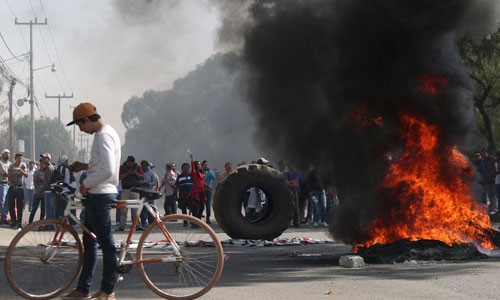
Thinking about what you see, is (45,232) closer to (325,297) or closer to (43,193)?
(325,297)

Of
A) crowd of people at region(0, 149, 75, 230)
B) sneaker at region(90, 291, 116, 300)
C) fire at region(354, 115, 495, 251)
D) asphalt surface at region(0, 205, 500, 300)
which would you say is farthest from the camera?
crowd of people at region(0, 149, 75, 230)

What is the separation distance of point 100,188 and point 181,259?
95cm

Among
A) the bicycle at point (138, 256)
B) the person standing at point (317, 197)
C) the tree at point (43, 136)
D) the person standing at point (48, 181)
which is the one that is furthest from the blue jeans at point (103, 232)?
the tree at point (43, 136)

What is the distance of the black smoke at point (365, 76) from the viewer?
13.7m

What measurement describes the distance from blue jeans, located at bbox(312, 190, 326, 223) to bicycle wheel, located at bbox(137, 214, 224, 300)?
45.1 ft

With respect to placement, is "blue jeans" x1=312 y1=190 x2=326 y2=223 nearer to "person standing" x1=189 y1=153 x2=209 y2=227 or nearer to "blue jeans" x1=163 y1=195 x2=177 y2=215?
"person standing" x1=189 y1=153 x2=209 y2=227

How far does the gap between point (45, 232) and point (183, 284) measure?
4.26ft

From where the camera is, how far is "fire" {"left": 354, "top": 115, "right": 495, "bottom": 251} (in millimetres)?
12742

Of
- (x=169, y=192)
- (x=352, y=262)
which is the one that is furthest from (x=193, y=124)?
(x=352, y=262)

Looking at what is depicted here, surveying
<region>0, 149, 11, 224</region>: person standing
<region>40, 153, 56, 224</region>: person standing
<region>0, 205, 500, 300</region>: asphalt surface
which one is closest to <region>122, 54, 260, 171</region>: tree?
<region>0, 149, 11, 224</region>: person standing

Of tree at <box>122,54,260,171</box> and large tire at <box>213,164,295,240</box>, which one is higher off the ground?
→ tree at <box>122,54,260,171</box>

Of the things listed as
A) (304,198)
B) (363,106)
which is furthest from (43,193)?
(363,106)

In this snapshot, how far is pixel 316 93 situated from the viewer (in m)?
14.8

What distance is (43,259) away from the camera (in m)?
7.93
